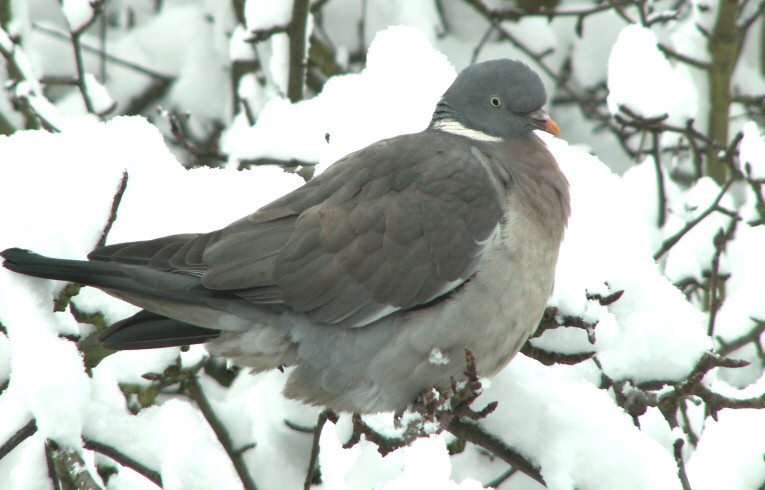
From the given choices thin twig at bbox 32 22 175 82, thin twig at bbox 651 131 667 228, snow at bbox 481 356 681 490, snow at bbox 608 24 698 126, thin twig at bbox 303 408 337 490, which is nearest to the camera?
snow at bbox 481 356 681 490

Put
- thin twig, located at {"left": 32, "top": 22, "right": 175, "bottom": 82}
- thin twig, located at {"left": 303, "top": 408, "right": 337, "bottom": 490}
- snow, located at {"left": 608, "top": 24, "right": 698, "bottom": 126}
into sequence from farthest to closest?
thin twig, located at {"left": 32, "top": 22, "right": 175, "bottom": 82} < snow, located at {"left": 608, "top": 24, "right": 698, "bottom": 126} < thin twig, located at {"left": 303, "top": 408, "right": 337, "bottom": 490}

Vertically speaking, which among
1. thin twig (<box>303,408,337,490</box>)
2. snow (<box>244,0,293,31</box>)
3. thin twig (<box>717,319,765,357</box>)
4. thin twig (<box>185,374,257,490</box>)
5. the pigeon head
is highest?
snow (<box>244,0,293,31</box>)

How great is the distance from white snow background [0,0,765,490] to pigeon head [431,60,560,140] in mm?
129

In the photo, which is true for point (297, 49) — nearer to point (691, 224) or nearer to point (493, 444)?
point (691, 224)

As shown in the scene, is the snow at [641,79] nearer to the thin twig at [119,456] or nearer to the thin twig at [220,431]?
the thin twig at [220,431]

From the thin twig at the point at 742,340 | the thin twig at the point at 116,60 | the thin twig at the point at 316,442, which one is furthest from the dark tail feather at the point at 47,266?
the thin twig at the point at 116,60

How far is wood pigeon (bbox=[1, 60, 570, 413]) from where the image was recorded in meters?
2.70

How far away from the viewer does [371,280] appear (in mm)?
2758

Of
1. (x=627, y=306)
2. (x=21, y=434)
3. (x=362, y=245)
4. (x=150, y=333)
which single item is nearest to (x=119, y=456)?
(x=21, y=434)

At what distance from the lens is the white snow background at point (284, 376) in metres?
2.29

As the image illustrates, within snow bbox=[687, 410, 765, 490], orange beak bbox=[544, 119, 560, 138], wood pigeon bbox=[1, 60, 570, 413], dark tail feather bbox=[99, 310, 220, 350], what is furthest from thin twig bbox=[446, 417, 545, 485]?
orange beak bbox=[544, 119, 560, 138]

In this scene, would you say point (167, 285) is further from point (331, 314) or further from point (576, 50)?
point (576, 50)

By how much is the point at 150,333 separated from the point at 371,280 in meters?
0.62

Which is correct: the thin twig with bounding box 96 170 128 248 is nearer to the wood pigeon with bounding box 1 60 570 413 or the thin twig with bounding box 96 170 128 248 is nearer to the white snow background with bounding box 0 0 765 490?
the white snow background with bounding box 0 0 765 490
